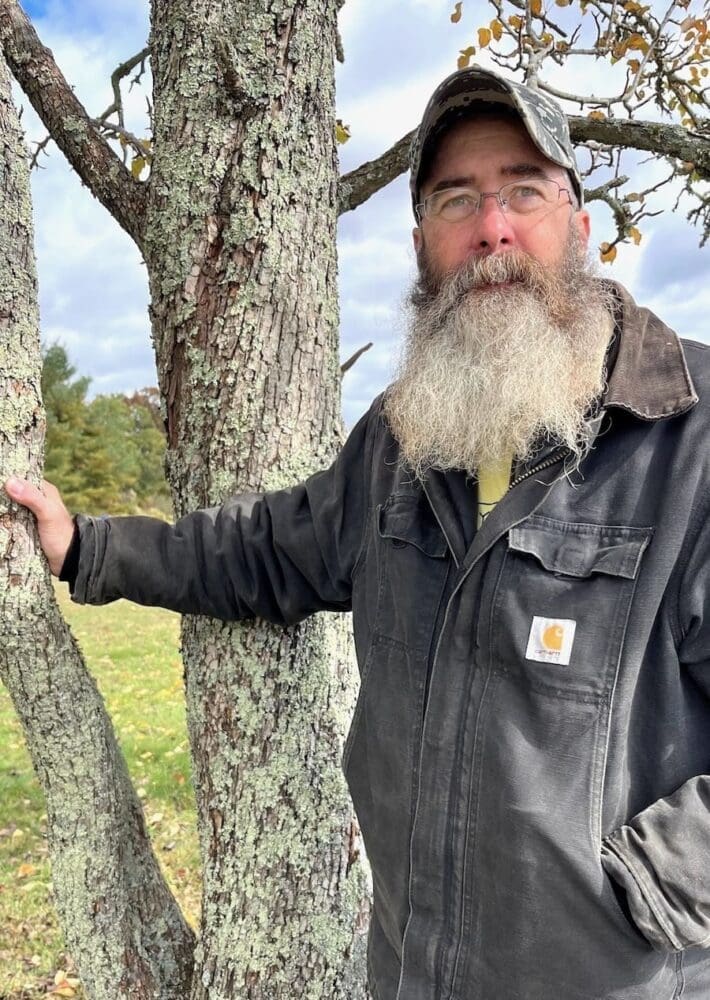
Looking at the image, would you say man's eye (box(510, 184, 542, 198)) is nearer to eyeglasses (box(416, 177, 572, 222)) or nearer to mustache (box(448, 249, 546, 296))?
eyeglasses (box(416, 177, 572, 222))

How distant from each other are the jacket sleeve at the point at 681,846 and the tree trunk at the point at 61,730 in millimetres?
1437

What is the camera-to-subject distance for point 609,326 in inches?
77.5

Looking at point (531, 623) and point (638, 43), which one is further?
point (638, 43)

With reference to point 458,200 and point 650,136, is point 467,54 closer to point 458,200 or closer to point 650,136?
point 650,136

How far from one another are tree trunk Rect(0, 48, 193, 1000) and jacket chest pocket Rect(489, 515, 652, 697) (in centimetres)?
125

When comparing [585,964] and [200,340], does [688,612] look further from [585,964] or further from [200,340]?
[200,340]

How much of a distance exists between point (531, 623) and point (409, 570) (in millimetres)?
333

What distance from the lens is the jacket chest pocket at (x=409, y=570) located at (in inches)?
70.6

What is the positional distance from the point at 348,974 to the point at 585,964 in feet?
3.53

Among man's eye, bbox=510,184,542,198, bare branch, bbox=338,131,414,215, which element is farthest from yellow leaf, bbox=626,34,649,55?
man's eye, bbox=510,184,542,198

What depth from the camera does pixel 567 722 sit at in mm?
1577

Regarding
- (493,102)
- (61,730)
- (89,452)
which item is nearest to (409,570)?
(61,730)

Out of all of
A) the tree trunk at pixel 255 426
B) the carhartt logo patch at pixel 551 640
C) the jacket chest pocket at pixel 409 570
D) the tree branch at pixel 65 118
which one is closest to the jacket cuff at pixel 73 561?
the tree trunk at pixel 255 426

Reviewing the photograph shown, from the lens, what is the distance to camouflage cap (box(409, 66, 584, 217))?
2029mm
